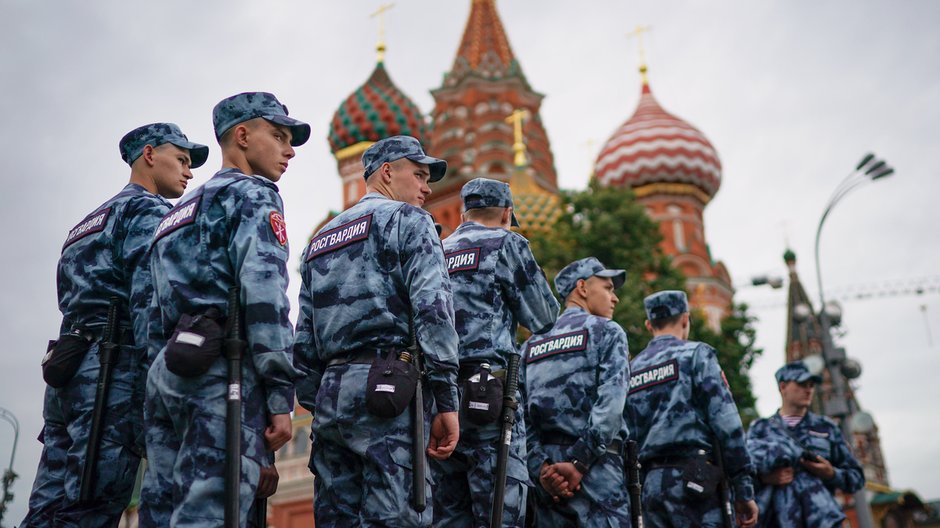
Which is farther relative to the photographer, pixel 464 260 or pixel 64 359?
pixel 464 260

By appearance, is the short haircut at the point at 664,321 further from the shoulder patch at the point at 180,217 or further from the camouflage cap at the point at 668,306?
the shoulder patch at the point at 180,217

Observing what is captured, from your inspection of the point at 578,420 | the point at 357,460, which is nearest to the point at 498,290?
the point at 578,420

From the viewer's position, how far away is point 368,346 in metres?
4.27

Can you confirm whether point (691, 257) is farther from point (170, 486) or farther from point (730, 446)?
point (170, 486)

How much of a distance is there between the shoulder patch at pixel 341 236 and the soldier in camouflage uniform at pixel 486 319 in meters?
0.98

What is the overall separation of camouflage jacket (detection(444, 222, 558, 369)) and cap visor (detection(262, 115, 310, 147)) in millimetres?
1318

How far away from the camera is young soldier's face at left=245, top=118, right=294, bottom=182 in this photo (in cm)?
448

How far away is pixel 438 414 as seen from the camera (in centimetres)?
421

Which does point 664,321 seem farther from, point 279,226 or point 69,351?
point 69,351

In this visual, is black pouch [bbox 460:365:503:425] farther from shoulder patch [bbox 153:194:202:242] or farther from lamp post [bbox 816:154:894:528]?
lamp post [bbox 816:154:894:528]

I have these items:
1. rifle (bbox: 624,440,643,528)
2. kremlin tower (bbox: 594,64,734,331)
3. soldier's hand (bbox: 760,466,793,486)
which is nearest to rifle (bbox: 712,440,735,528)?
rifle (bbox: 624,440,643,528)

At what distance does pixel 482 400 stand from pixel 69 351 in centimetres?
202

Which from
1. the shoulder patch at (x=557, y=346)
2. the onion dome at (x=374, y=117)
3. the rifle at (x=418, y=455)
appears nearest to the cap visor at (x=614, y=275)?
the shoulder patch at (x=557, y=346)

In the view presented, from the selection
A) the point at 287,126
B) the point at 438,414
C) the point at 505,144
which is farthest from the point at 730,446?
the point at 505,144
